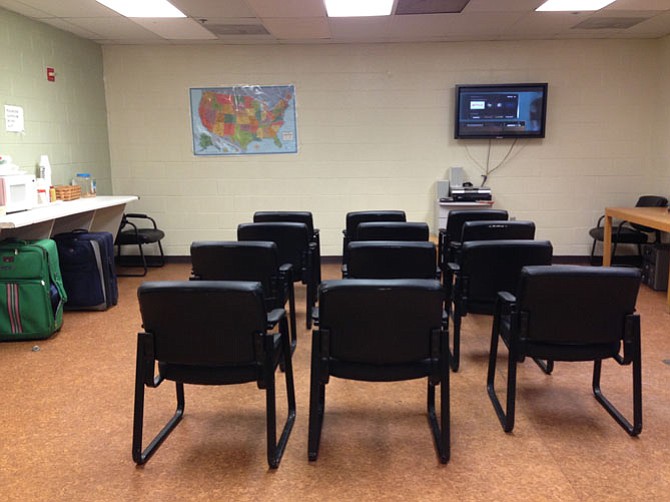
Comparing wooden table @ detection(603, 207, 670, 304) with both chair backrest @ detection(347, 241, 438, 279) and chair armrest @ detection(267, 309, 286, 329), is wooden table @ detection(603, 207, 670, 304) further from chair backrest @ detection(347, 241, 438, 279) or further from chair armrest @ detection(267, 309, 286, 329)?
chair armrest @ detection(267, 309, 286, 329)

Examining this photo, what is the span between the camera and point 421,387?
118 inches

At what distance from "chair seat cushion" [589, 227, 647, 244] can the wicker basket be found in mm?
5473

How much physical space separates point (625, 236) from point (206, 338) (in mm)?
5193

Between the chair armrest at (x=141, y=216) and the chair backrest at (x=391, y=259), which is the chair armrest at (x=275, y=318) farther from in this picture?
the chair armrest at (x=141, y=216)

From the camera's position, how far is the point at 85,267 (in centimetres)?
443

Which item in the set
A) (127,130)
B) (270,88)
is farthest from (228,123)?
(127,130)

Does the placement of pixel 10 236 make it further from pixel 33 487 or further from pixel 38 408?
pixel 33 487

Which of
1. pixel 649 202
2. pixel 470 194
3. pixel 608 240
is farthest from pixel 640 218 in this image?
pixel 470 194

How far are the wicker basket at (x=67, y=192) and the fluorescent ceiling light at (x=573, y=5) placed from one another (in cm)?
462

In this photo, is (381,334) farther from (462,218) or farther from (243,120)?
(243,120)

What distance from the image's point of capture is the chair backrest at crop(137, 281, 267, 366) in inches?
79.0

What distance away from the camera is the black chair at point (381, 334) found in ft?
6.62

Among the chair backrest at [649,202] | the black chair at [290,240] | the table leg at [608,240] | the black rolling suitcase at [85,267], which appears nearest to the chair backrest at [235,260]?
the black chair at [290,240]

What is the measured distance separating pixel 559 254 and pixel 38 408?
566cm
